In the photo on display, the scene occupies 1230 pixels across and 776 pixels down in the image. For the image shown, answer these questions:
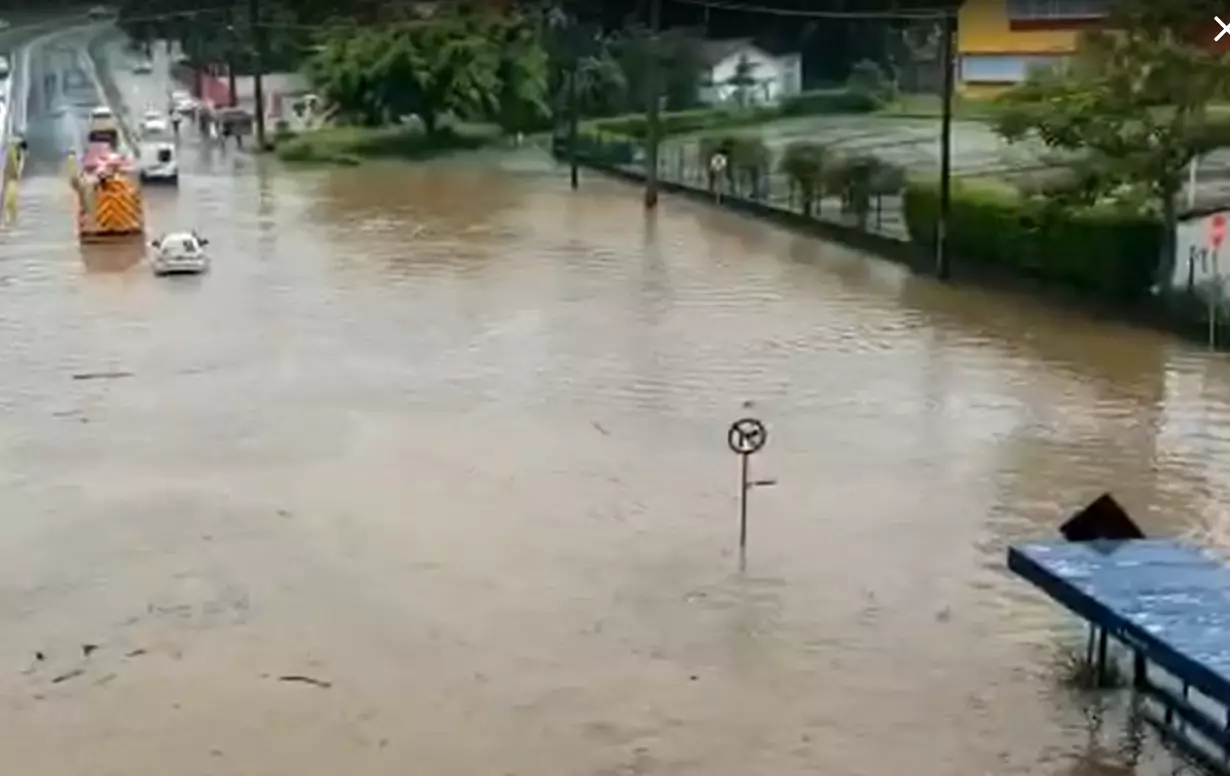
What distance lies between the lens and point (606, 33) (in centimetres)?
6366

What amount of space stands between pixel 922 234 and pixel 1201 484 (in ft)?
49.7

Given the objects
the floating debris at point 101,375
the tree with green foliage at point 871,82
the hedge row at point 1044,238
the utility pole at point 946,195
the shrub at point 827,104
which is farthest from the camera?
the tree with green foliage at point 871,82

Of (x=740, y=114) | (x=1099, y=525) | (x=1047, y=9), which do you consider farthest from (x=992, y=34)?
(x=1099, y=525)

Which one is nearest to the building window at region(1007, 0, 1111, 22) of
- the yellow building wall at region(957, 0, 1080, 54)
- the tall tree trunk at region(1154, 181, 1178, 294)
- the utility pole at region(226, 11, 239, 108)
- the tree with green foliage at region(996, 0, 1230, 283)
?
the yellow building wall at region(957, 0, 1080, 54)

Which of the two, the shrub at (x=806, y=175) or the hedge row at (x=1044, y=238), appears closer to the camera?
the hedge row at (x=1044, y=238)

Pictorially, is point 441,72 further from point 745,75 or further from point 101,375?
point 101,375

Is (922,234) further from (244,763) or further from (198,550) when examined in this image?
(244,763)

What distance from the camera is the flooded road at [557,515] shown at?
11.1m

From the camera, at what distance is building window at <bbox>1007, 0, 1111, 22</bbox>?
5334cm

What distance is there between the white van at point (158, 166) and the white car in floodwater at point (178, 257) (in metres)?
15.8

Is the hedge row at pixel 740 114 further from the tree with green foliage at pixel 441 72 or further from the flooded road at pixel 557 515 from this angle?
the flooded road at pixel 557 515

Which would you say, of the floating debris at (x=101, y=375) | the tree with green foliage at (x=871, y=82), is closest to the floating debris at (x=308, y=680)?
the floating debris at (x=101, y=375)

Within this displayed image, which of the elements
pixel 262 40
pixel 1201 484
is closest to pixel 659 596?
pixel 1201 484

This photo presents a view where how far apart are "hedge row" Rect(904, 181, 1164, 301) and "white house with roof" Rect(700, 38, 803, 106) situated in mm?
31026
